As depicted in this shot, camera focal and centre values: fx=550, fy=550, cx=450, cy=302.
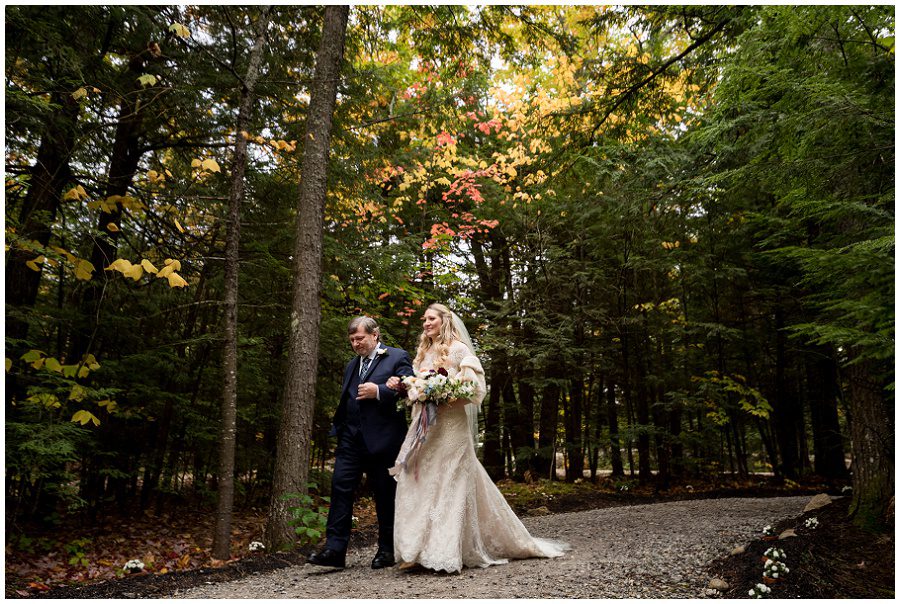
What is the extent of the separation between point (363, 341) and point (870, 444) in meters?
5.64

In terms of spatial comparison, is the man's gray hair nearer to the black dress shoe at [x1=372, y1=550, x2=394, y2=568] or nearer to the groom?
the groom

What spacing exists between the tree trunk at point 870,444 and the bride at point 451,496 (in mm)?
3603

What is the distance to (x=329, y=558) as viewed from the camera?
441 cm

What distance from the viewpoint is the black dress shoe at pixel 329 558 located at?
14.4 ft

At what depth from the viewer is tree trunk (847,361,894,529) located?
18.9 feet

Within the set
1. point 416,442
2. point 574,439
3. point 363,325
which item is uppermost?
point 363,325

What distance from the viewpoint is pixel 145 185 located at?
8.17 metres

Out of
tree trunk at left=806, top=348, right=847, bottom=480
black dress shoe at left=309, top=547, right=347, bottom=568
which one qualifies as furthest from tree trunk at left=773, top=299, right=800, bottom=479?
black dress shoe at left=309, top=547, right=347, bottom=568

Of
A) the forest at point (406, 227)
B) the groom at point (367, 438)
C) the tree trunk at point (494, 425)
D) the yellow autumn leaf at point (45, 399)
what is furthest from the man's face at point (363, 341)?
the tree trunk at point (494, 425)

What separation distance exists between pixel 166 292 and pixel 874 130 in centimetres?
814

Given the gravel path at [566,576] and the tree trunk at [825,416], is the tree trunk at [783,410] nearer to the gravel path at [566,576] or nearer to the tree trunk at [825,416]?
the tree trunk at [825,416]

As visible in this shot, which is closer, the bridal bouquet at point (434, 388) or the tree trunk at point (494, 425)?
the bridal bouquet at point (434, 388)

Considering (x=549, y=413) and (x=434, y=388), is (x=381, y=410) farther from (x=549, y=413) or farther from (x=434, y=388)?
(x=549, y=413)

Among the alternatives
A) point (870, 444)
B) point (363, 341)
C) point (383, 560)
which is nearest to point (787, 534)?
point (870, 444)
